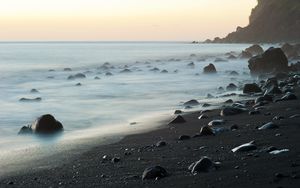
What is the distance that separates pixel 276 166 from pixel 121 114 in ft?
32.6

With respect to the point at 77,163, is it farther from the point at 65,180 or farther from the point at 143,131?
the point at 143,131

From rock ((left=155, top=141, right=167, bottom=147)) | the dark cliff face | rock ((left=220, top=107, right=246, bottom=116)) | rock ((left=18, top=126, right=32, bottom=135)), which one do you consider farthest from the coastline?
the dark cliff face

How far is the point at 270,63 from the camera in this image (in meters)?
34.1

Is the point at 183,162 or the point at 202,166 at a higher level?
the point at 202,166

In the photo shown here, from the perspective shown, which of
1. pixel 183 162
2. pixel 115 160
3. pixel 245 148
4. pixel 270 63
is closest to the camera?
pixel 183 162

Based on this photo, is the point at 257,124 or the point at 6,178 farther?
the point at 257,124

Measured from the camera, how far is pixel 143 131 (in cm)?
1162

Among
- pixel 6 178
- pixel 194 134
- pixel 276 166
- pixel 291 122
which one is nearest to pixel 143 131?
pixel 194 134

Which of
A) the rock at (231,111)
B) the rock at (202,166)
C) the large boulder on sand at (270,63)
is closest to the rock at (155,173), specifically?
the rock at (202,166)

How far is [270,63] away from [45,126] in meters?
24.5

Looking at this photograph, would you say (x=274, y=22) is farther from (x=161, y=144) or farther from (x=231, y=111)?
(x=161, y=144)

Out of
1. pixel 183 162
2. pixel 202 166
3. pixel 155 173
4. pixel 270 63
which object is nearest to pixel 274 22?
pixel 270 63

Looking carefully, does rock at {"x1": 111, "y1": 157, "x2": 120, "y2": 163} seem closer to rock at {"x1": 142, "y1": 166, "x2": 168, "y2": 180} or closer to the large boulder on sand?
rock at {"x1": 142, "y1": 166, "x2": 168, "y2": 180}

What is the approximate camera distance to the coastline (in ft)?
19.5
